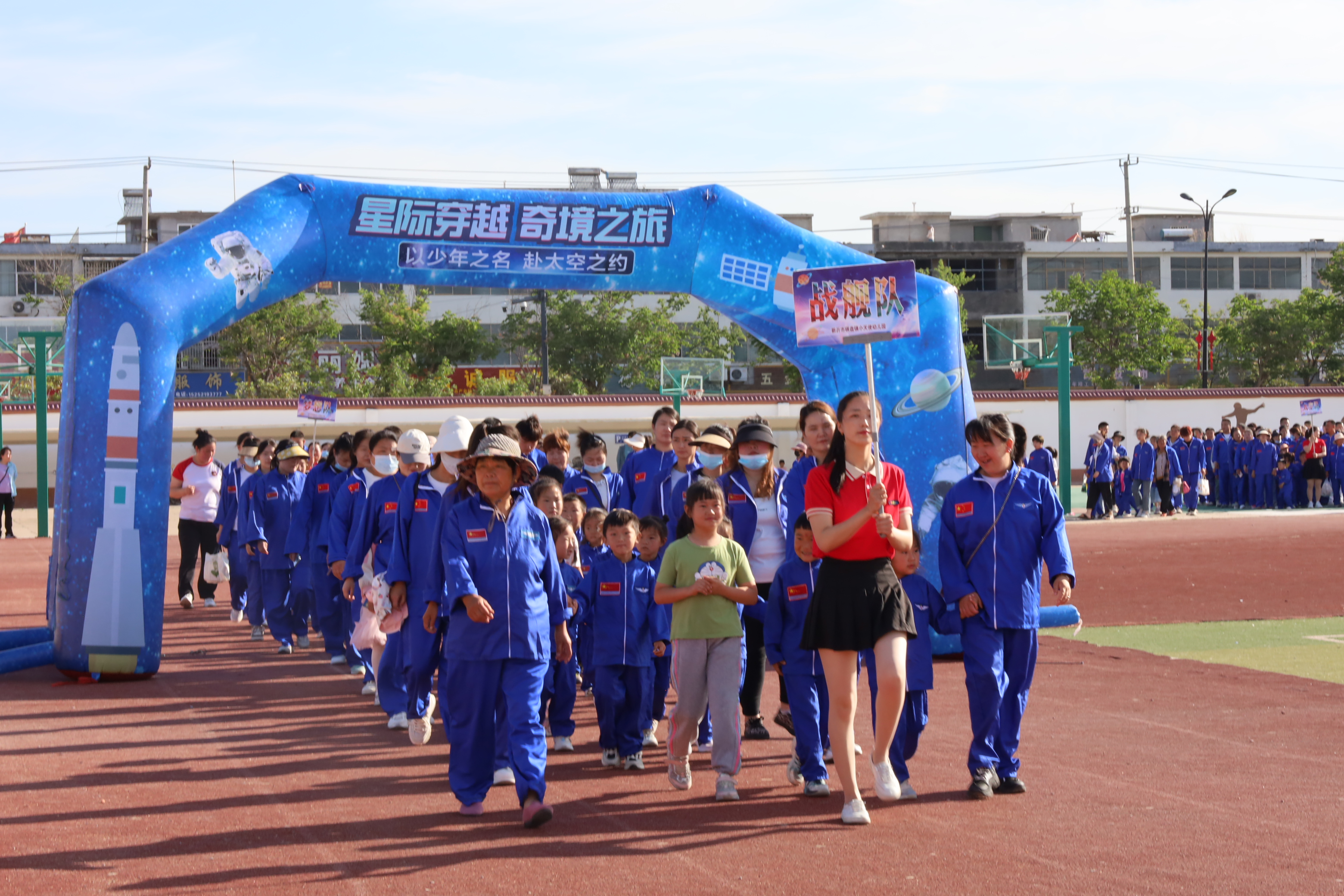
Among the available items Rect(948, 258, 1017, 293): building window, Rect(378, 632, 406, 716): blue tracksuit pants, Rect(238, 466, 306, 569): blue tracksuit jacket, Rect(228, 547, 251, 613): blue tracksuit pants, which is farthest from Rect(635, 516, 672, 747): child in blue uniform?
Rect(948, 258, 1017, 293): building window

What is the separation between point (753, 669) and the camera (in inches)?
327

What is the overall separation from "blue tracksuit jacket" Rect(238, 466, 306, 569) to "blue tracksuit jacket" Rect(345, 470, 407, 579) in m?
3.96

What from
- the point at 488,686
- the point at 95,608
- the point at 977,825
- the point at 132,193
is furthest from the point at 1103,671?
the point at 132,193

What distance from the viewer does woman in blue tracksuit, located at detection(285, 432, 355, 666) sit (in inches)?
438

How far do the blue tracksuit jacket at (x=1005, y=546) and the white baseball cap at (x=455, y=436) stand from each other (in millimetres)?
2374

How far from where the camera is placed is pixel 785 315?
460 inches

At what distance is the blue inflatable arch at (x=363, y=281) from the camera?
34.0 ft

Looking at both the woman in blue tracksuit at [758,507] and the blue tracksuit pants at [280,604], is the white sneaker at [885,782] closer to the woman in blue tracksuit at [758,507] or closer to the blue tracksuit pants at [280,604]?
the woman in blue tracksuit at [758,507]

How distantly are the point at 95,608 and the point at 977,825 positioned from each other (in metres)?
7.05

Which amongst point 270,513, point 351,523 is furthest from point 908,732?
point 270,513

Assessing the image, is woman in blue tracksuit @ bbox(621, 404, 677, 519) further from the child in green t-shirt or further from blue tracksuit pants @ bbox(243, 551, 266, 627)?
blue tracksuit pants @ bbox(243, 551, 266, 627)

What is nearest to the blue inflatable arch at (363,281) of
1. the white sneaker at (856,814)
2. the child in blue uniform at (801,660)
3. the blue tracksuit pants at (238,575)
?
the blue tracksuit pants at (238,575)

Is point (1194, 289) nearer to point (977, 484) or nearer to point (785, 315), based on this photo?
point (785, 315)

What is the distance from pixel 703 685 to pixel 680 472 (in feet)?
8.96
